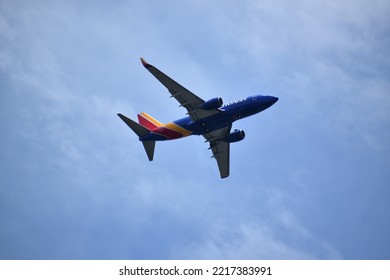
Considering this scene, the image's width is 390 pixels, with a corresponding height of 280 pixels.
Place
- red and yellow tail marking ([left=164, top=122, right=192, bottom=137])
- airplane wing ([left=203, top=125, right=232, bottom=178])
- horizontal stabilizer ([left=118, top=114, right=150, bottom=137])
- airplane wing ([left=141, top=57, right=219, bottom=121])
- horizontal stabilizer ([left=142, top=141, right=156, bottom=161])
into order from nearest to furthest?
1. airplane wing ([left=141, top=57, right=219, bottom=121])
2. horizontal stabilizer ([left=118, top=114, right=150, bottom=137])
3. red and yellow tail marking ([left=164, top=122, right=192, bottom=137])
4. horizontal stabilizer ([left=142, top=141, right=156, bottom=161])
5. airplane wing ([left=203, top=125, right=232, bottom=178])

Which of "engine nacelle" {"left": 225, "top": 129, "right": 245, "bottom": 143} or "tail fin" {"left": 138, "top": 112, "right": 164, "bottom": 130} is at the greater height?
"tail fin" {"left": 138, "top": 112, "right": 164, "bottom": 130}

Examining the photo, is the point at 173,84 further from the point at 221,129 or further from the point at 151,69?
the point at 221,129

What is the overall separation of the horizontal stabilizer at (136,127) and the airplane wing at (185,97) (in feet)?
25.1

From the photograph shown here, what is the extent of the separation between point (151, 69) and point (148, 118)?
13.2 metres

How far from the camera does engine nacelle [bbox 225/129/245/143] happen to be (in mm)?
79312

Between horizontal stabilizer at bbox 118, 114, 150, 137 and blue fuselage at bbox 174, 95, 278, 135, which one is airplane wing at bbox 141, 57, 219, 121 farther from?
horizontal stabilizer at bbox 118, 114, 150, 137

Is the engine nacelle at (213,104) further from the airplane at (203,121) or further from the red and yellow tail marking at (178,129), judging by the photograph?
the red and yellow tail marking at (178,129)

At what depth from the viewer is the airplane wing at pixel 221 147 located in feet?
263

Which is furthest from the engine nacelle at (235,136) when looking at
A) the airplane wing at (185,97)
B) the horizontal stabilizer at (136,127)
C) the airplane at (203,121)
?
the horizontal stabilizer at (136,127)

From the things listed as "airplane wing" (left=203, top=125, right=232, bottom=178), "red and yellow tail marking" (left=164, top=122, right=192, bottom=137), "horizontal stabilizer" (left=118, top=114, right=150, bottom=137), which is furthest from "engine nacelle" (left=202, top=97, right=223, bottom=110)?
"horizontal stabilizer" (left=118, top=114, right=150, bottom=137)

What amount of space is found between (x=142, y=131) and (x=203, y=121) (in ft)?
30.8
